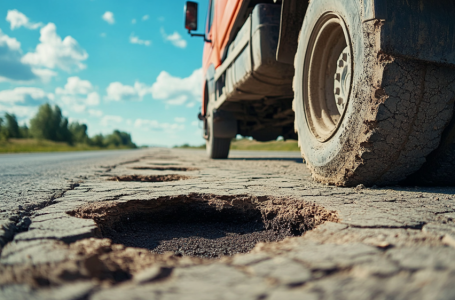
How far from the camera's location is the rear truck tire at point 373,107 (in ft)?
4.46

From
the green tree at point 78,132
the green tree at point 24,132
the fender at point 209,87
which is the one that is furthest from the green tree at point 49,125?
the fender at point 209,87

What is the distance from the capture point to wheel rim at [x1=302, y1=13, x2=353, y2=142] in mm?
1826

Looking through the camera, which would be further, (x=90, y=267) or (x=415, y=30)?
(x=415, y=30)

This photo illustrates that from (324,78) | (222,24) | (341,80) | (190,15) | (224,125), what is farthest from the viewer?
(224,125)

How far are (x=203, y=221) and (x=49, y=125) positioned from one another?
185 ft

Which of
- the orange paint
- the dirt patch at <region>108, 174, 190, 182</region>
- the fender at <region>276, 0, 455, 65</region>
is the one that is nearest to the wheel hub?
the fender at <region>276, 0, 455, 65</region>

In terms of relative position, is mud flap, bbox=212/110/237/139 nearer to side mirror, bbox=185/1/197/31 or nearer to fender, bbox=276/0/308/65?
side mirror, bbox=185/1/197/31

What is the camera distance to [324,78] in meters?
2.00

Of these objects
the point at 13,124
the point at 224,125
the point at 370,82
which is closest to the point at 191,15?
the point at 224,125

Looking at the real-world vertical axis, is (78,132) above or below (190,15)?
above

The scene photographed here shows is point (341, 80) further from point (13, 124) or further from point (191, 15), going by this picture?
point (13, 124)

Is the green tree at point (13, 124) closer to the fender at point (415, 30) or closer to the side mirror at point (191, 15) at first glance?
the side mirror at point (191, 15)

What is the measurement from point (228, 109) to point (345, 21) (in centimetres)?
319

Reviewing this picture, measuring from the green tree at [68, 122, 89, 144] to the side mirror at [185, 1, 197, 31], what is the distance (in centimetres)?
5518
